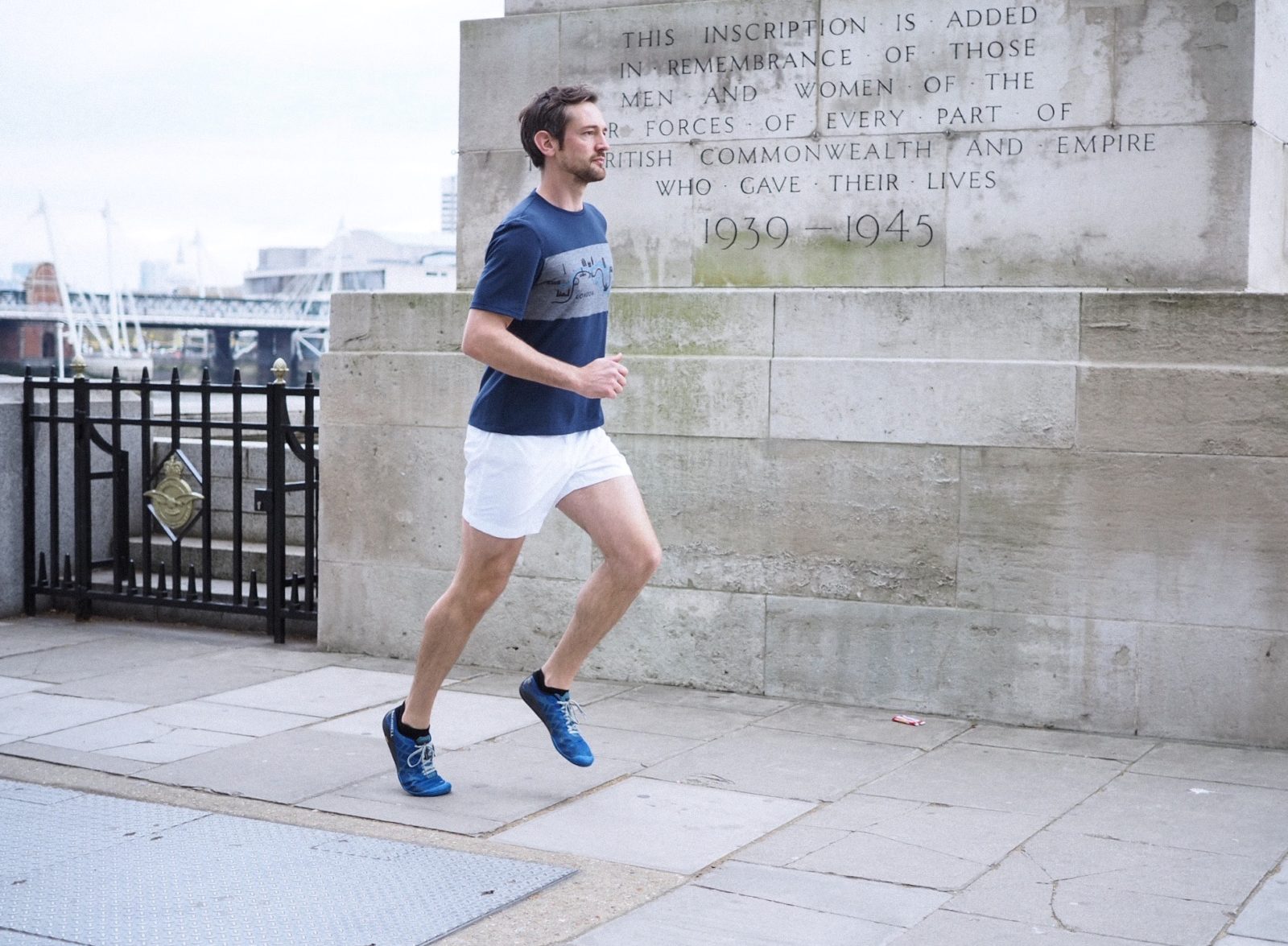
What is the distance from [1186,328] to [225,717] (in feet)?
13.0

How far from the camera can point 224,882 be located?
13.1 feet

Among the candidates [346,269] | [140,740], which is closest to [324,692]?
[140,740]

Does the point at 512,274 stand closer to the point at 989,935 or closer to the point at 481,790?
the point at 481,790

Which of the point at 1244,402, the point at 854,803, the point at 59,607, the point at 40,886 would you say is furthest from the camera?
the point at 59,607

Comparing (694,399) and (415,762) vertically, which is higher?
(694,399)

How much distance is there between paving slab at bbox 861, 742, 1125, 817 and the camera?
484 cm

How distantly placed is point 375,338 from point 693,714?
2431 millimetres

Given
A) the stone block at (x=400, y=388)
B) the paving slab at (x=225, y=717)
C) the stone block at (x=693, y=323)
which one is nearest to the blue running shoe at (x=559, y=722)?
the paving slab at (x=225, y=717)

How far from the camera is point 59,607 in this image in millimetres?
8430

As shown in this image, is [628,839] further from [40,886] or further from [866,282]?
[866,282]

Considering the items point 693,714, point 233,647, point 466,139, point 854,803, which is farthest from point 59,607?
point 854,803

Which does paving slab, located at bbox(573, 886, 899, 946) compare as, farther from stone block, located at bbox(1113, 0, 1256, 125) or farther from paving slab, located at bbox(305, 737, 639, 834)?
stone block, located at bbox(1113, 0, 1256, 125)

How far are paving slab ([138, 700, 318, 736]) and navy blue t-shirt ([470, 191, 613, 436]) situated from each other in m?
1.73

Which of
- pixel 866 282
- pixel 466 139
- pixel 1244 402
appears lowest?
pixel 1244 402
